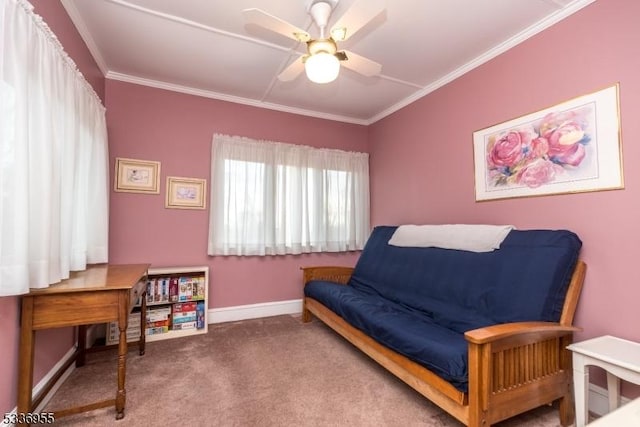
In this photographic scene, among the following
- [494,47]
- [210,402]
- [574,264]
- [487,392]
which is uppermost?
[494,47]

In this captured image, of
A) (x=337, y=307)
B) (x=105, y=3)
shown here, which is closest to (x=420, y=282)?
(x=337, y=307)

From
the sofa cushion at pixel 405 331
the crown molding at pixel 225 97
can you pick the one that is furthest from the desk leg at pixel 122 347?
the crown molding at pixel 225 97

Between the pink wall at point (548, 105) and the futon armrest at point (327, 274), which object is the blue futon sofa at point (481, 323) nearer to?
the pink wall at point (548, 105)

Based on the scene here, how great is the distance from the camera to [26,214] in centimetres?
131

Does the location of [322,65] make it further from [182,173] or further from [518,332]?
[182,173]

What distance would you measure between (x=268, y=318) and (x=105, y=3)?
307 centimetres

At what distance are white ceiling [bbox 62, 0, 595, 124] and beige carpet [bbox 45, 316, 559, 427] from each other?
7.96ft

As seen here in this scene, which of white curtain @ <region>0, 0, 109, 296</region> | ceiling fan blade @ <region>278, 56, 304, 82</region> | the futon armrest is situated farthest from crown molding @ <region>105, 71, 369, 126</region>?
the futon armrest

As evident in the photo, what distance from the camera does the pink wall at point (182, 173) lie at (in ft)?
9.53

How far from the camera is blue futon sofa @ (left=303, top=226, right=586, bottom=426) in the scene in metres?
1.40

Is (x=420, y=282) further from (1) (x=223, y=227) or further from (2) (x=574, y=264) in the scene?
(1) (x=223, y=227)

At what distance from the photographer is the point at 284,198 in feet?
11.4

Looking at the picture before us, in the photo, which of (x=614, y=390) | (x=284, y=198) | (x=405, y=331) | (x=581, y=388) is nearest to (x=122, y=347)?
(x=405, y=331)

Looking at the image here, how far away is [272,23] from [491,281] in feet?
6.91
